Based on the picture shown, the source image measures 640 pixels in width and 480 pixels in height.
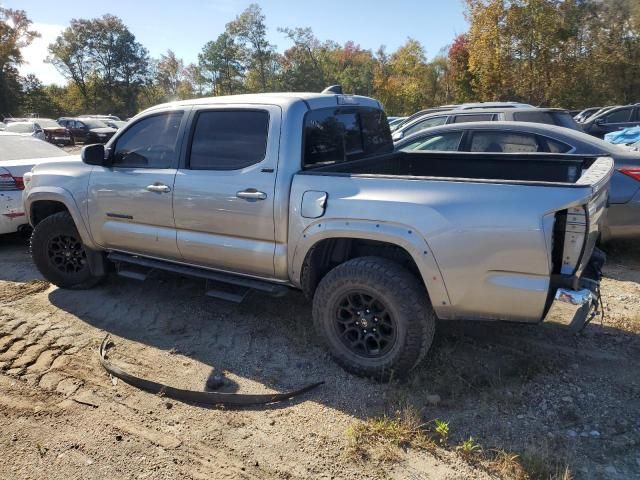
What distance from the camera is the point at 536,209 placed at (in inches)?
110

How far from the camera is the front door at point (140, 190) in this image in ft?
14.1

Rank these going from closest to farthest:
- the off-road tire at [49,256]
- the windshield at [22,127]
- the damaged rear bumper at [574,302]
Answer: the damaged rear bumper at [574,302], the off-road tire at [49,256], the windshield at [22,127]

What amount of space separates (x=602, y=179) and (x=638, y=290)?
8.04 ft

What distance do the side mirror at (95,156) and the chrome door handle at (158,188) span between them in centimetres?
68

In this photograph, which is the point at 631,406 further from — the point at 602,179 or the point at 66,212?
the point at 66,212

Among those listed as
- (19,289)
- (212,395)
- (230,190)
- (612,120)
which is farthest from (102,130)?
(212,395)

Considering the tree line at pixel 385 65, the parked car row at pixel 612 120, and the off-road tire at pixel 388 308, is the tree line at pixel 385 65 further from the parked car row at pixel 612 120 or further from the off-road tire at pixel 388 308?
the off-road tire at pixel 388 308

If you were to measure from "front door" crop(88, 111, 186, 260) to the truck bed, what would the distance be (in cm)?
135

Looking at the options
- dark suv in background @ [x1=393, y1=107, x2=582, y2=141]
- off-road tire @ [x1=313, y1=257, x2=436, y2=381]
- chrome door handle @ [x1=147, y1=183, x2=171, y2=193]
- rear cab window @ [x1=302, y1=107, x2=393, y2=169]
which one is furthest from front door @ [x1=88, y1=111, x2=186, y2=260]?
dark suv in background @ [x1=393, y1=107, x2=582, y2=141]

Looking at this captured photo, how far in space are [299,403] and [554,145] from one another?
14.4 feet

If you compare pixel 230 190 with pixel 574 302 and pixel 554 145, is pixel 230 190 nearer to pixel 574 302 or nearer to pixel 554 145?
pixel 574 302

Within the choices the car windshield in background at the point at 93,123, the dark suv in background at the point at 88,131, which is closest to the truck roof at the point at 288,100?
the dark suv in background at the point at 88,131

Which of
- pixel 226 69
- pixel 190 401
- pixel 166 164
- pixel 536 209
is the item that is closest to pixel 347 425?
pixel 190 401

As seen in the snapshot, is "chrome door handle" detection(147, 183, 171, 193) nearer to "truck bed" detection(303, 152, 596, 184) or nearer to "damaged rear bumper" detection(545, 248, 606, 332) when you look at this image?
"truck bed" detection(303, 152, 596, 184)
